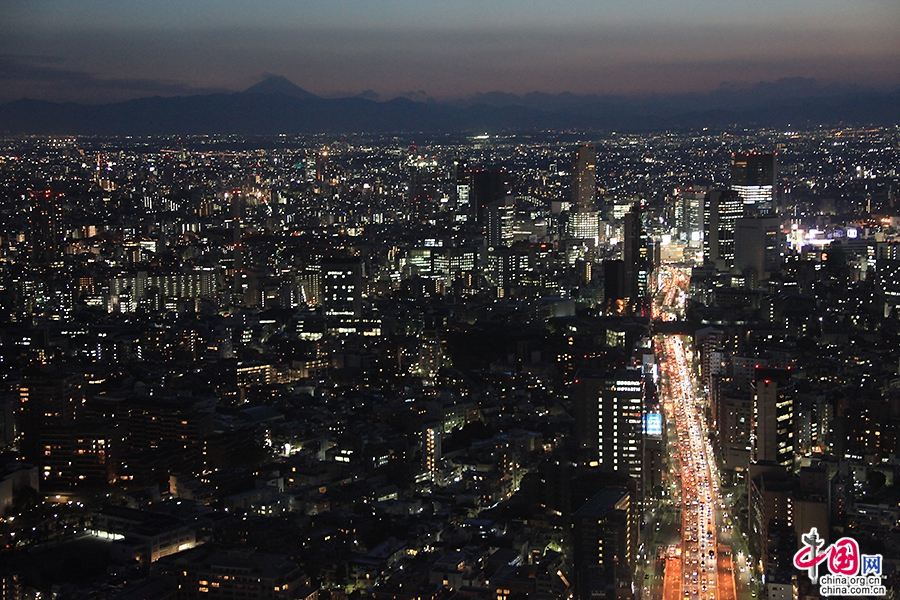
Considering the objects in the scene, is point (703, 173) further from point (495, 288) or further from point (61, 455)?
point (61, 455)

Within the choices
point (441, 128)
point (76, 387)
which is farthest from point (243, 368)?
point (441, 128)

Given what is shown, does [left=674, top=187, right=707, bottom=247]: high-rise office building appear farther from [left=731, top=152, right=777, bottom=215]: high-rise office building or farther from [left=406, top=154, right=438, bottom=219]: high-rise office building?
[left=406, top=154, right=438, bottom=219]: high-rise office building

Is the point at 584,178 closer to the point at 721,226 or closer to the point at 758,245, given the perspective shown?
the point at 721,226

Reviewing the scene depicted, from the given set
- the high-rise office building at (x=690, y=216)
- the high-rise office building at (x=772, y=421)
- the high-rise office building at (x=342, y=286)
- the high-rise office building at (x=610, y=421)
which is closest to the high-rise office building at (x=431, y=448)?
the high-rise office building at (x=610, y=421)

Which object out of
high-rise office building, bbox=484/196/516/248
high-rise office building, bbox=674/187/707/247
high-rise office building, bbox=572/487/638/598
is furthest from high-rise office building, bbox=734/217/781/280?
high-rise office building, bbox=572/487/638/598

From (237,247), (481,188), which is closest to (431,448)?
(237,247)

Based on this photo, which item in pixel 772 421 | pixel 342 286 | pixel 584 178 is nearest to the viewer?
pixel 772 421
